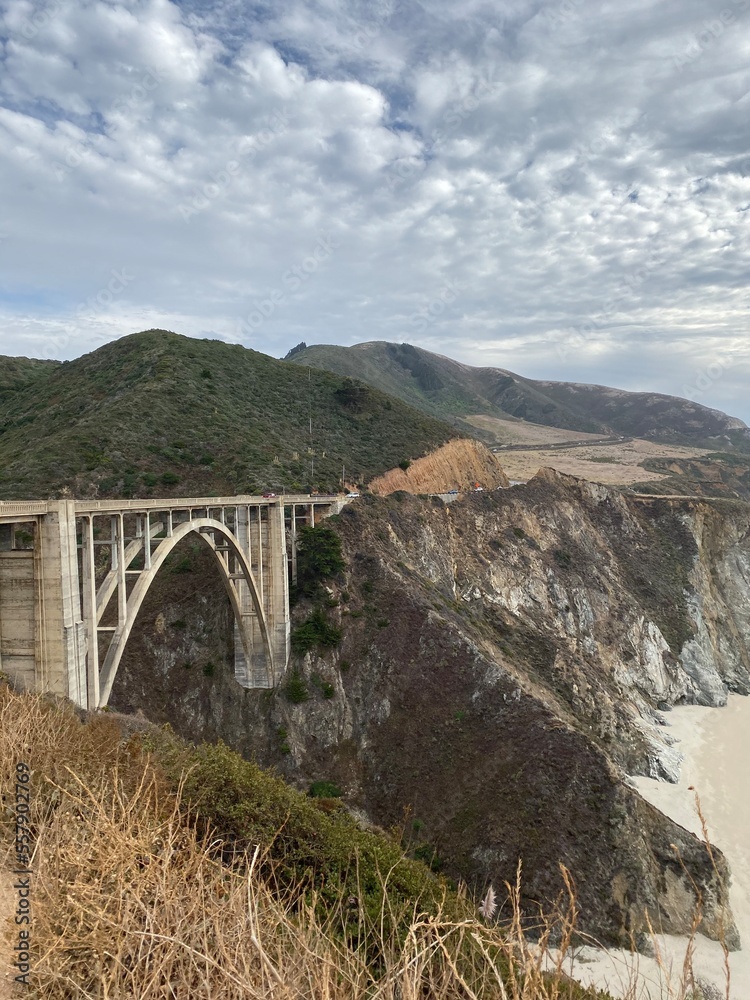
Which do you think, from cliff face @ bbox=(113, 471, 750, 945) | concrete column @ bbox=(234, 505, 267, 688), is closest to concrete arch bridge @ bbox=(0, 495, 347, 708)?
concrete column @ bbox=(234, 505, 267, 688)

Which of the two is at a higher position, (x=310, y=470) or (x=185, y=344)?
(x=185, y=344)

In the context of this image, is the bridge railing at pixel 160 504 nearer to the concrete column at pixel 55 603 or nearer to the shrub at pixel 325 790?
the concrete column at pixel 55 603

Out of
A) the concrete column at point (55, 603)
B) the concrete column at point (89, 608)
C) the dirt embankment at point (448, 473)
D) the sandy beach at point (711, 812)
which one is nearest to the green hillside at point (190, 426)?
the dirt embankment at point (448, 473)

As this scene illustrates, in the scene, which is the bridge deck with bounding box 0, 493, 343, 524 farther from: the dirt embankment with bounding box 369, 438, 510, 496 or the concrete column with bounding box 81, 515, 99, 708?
the dirt embankment with bounding box 369, 438, 510, 496

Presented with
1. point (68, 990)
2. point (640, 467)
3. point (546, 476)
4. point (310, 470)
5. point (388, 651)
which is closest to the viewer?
point (68, 990)

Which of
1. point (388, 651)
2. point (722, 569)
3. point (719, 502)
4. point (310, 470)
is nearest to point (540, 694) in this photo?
point (388, 651)

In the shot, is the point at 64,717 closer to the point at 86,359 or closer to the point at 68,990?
the point at 68,990
